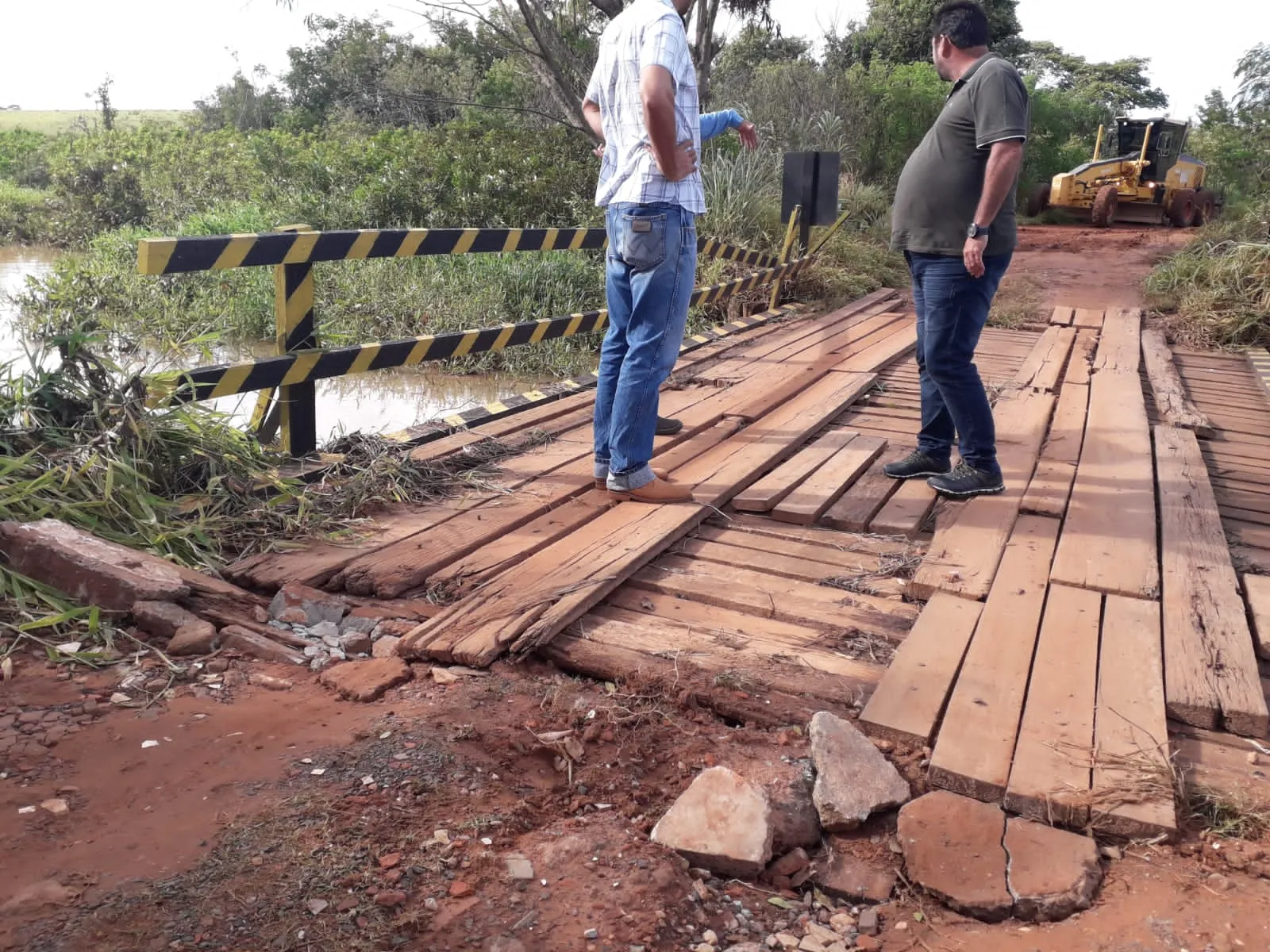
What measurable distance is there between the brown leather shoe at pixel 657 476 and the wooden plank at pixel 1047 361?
2961 mm

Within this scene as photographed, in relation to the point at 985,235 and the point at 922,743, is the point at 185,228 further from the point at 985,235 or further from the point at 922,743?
the point at 922,743

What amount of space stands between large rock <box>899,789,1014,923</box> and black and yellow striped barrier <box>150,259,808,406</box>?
2.98m

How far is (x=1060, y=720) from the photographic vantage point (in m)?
2.45

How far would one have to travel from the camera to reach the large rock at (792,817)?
6.98 feet

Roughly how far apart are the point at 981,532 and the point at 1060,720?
4.49ft

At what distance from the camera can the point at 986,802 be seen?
2195 mm

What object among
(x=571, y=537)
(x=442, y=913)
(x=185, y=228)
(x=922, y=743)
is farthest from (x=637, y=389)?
(x=185, y=228)

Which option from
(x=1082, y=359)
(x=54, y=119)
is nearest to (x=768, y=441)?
(x=1082, y=359)

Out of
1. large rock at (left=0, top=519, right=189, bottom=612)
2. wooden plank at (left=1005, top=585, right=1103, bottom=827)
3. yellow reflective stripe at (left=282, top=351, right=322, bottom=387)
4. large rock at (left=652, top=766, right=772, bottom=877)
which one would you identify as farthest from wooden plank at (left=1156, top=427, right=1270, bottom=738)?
yellow reflective stripe at (left=282, top=351, right=322, bottom=387)

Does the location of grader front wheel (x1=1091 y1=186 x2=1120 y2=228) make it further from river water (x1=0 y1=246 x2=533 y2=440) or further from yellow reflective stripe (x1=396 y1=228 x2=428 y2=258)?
yellow reflective stripe (x1=396 y1=228 x2=428 y2=258)

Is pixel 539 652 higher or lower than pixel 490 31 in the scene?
lower

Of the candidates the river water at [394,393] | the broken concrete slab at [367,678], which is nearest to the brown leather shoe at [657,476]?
the broken concrete slab at [367,678]

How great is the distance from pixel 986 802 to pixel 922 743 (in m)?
0.23

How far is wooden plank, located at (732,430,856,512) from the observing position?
13.3 ft
